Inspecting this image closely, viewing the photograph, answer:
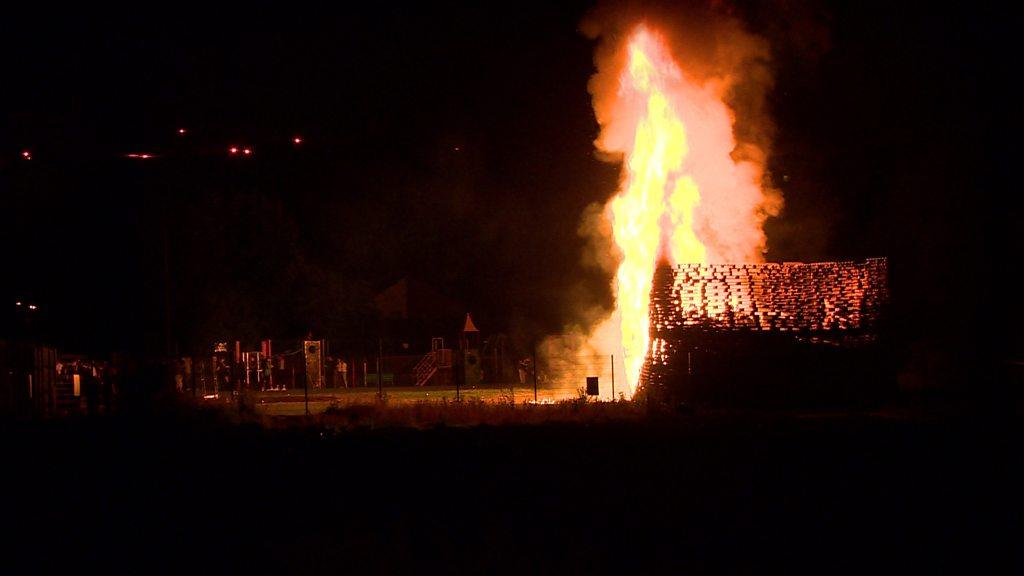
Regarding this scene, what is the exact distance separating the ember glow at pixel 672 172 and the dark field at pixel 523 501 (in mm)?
11939

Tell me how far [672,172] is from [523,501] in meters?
16.7

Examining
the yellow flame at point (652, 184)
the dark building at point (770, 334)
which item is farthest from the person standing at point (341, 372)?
the dark building at point (770, 334)

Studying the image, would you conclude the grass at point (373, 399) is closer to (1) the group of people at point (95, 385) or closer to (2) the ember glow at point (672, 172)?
(2) the ember glow at point (672, 172)

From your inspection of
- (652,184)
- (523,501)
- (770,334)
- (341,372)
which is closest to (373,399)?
(652,184)

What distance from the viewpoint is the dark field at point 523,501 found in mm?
8891

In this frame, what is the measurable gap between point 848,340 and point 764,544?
15626 millimetres

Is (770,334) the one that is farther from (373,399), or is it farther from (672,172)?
(373,399)

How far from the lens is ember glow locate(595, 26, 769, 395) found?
26.0 m

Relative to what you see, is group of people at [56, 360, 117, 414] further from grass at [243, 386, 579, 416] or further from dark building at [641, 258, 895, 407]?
dark building at [641, 258, 895, 407]

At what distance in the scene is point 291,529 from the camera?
9.95 m

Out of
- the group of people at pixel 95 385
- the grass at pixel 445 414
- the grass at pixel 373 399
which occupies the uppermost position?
Answer: the group of people at pixel 95 385

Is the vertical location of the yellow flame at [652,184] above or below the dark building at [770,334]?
above

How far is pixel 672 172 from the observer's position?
85.4ft

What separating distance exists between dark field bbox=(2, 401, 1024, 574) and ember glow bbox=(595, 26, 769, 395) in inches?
470
